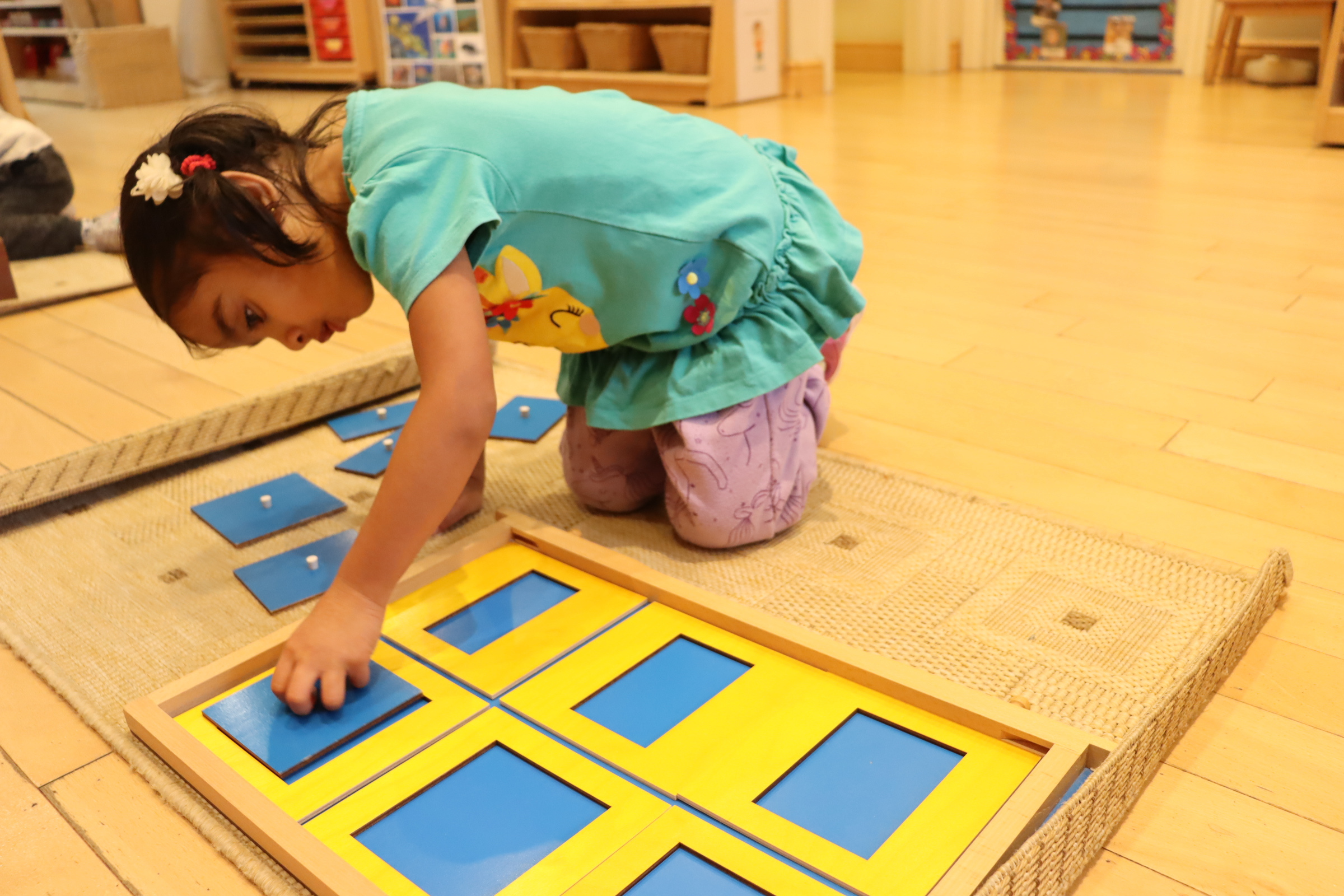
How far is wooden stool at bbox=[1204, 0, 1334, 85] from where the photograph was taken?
2963 millimetres

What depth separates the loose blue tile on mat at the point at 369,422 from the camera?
1146mm

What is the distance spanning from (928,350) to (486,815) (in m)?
0.86

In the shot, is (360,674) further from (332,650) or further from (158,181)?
(158,181)

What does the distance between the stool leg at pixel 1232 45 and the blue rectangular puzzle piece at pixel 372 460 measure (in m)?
3.21

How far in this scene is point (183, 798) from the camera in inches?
25.4

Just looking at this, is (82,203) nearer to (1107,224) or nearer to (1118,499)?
(1107,224)

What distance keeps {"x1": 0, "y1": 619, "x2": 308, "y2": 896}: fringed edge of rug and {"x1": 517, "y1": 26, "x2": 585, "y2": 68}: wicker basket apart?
307cm

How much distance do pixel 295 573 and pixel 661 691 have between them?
1.16 feet

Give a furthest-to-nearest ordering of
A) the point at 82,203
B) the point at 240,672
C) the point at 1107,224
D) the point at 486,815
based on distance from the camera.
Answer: the point at 82,203, the point at 1107,224, the point at 240,672, the point at 486,815

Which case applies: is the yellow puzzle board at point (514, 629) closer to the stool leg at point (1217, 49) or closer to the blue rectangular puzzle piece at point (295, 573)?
the blue rectangular puzzle piece at point (295, 573)

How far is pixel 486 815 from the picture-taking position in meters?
0.61

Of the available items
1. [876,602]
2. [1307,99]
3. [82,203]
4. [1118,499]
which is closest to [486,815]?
[876,602]

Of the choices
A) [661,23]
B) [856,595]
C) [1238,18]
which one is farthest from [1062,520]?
[1238,18]

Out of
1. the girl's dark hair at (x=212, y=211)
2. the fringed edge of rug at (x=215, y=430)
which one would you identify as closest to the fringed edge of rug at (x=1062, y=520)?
the fringed edge of rug at (x=215, y=430)
